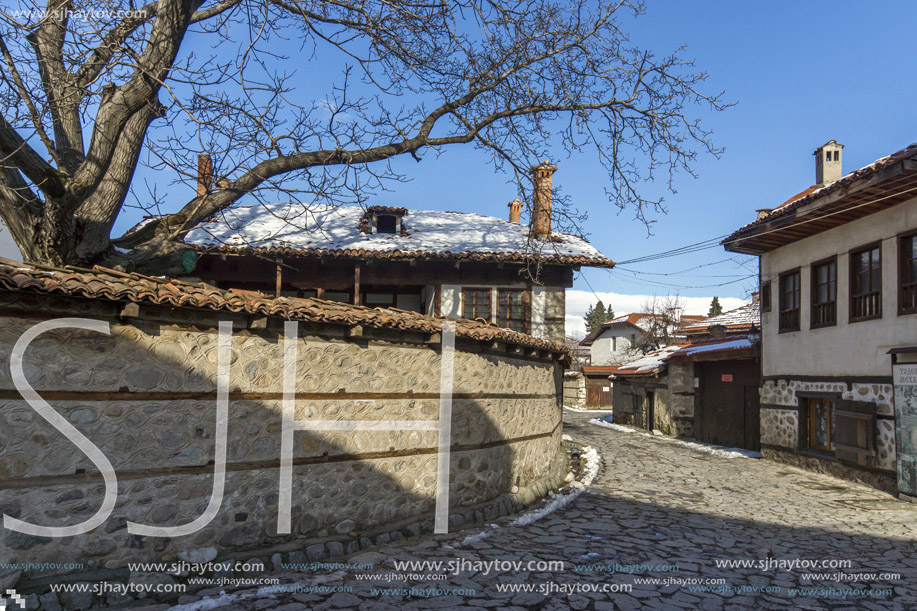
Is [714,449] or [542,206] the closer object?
[542,206]

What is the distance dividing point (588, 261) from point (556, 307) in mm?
1242

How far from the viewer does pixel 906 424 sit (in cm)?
948

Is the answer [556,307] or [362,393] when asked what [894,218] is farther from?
[362,393]

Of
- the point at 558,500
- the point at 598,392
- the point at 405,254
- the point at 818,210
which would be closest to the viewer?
the point at 558,500

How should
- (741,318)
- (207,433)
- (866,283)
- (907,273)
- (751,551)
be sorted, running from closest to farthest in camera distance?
(207,433) < (751,551) < (907,273) < (866,283) < (741,318)

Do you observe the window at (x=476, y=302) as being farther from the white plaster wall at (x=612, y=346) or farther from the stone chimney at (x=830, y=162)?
the white plaster wall at (x=612, y=346)

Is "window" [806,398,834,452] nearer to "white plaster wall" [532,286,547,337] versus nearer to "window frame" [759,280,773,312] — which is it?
"window frame" [759,280,773,312]

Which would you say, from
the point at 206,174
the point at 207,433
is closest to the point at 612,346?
the point at 206,174

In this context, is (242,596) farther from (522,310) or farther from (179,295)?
(522,310)

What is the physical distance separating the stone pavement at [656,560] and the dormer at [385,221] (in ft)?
26.0

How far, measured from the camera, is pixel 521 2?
8.80 m

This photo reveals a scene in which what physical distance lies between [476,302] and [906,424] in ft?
26.1

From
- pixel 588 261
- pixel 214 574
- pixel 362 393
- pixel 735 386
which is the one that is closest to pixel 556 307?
pixel 588 261

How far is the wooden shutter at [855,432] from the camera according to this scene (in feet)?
33.7
